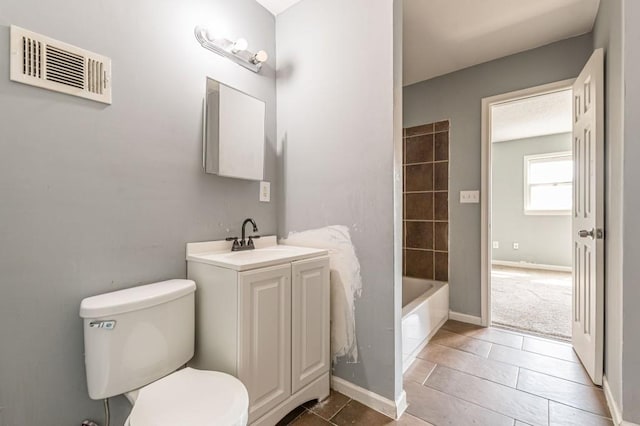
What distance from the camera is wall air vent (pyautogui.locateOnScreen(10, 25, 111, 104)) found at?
3.28 ft

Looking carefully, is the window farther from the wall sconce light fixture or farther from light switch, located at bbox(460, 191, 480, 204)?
the wall sconce light fixture

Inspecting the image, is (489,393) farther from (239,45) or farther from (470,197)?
(239,45)

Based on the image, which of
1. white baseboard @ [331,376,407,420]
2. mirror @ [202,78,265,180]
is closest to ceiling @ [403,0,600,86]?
mirror @ [202,78,265,180]

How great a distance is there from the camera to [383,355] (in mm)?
1542

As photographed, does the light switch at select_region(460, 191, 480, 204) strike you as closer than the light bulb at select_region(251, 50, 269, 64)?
No

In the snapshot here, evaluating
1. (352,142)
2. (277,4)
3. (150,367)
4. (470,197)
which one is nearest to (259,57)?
(277,4)

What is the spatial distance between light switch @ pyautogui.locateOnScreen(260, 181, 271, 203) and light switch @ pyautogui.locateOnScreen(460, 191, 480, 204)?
1.93m

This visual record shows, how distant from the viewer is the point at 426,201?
303cm

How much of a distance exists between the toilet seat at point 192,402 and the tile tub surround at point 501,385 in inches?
40.7

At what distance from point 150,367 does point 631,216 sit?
2217mm

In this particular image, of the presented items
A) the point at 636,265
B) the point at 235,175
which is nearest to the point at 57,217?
the point at 235,175

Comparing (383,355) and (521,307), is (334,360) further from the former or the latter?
(521,307)

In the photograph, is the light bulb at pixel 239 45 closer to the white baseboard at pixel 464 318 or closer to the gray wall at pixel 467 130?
the gray wall at pixel 467 130

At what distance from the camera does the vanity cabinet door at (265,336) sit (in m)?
1.22
